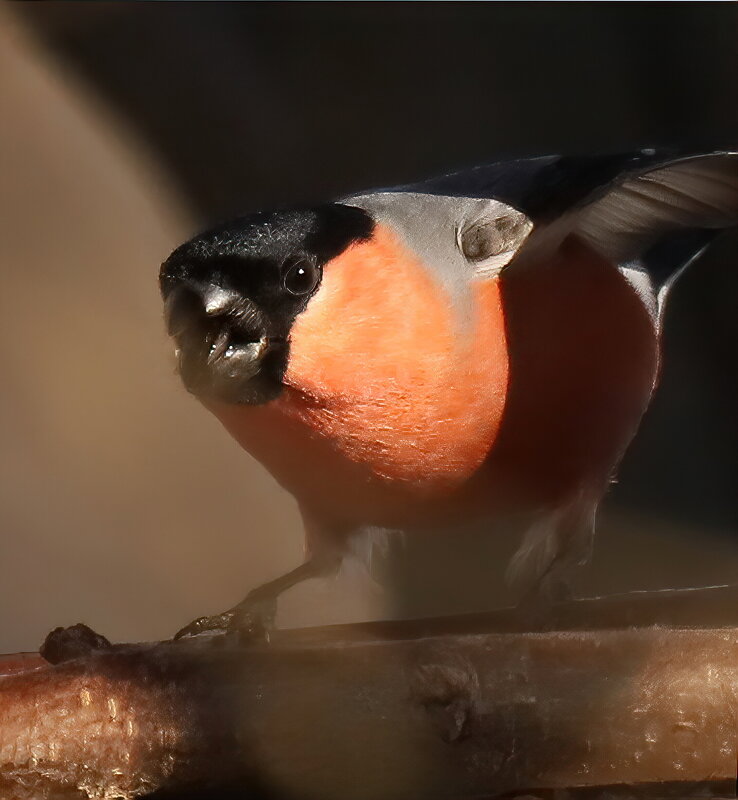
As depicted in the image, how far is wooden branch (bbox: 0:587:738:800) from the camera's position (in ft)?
2.49

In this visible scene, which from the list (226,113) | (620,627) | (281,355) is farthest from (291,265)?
(226,113)

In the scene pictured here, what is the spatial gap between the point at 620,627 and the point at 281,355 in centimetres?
34

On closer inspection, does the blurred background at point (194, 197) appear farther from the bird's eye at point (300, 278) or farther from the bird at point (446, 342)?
the bird's eye at point (300, 278)

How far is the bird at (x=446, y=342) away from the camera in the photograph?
0.87m

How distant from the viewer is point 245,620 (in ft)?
3.57

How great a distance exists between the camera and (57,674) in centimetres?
80

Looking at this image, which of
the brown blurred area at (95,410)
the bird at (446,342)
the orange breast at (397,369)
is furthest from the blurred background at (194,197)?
the orange breast at (397,369)

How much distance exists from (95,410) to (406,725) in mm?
1324

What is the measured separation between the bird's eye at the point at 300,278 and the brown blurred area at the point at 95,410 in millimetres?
1062

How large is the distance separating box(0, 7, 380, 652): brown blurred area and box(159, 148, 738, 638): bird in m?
0.81

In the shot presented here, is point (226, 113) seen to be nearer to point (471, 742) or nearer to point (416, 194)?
point (416, 194)

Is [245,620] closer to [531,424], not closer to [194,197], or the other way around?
[531,424]

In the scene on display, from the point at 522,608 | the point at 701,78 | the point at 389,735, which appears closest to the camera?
the point at 389,735

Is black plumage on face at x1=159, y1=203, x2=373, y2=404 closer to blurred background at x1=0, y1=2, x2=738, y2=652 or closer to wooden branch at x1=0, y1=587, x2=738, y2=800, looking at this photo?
wooden branch at x1=0, y1=587, x2=738, y2=800
